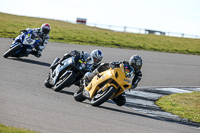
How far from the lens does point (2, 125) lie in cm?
553

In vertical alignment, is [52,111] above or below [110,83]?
below

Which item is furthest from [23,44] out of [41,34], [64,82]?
[64,82]

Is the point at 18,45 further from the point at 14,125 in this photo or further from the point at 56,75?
the point at 14,125

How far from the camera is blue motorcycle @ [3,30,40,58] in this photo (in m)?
15.7

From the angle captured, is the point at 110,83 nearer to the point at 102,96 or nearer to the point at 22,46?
the point at 102,96

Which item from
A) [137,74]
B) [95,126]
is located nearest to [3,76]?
[137,74]

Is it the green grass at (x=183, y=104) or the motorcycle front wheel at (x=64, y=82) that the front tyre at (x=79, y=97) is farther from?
the green grass at (x=183, y=104)

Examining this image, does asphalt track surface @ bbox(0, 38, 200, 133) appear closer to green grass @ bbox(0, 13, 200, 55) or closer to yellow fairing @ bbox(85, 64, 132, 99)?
yellow fairing @ bbox(85, 64, 132, 99)

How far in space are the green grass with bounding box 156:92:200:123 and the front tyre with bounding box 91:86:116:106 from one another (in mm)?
2450

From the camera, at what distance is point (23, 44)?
51.8 ft

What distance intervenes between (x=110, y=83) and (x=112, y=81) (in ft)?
0.20

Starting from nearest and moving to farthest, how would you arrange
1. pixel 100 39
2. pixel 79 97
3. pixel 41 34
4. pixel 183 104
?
pixel 79 97
pixel 183 104
pixel 41 34
pixel 100 39

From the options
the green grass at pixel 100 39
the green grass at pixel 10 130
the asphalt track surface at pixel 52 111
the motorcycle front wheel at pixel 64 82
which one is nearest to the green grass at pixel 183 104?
the asphalt track surface at pixel 52 111

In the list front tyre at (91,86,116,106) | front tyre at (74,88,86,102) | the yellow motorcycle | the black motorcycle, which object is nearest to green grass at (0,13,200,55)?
the black motorcycle
